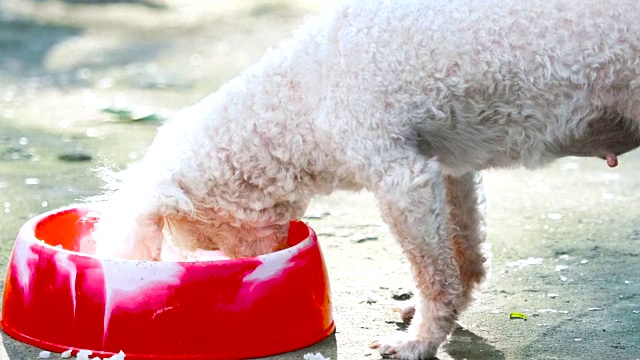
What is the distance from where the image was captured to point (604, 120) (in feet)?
11.1

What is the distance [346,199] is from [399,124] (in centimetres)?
171

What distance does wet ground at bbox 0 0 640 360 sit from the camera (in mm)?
3639

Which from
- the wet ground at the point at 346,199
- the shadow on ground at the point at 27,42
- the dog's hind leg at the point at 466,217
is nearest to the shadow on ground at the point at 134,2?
the wet ground at the point at 346,199

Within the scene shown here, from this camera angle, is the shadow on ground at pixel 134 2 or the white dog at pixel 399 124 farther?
the shadow on ground at pixel 134 2

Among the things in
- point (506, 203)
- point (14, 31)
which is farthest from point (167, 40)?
point (506, 203)

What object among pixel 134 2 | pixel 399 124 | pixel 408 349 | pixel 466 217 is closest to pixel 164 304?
pixel 408 349

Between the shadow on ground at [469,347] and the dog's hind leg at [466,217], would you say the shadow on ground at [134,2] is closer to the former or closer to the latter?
the dog's hind leg at [466,217]

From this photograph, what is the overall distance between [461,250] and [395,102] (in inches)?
28.7

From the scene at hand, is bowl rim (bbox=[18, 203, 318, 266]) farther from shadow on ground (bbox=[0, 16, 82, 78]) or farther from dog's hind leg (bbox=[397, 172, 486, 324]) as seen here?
shadow on ground (bbox=[0, 16, 82, 78])

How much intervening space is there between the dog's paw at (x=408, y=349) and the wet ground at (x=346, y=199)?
0.18 ft

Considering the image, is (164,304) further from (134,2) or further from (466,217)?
(134,2)

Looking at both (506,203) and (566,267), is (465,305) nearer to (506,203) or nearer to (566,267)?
(566,267)

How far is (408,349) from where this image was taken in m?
3.42

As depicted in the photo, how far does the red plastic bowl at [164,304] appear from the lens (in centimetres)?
329
